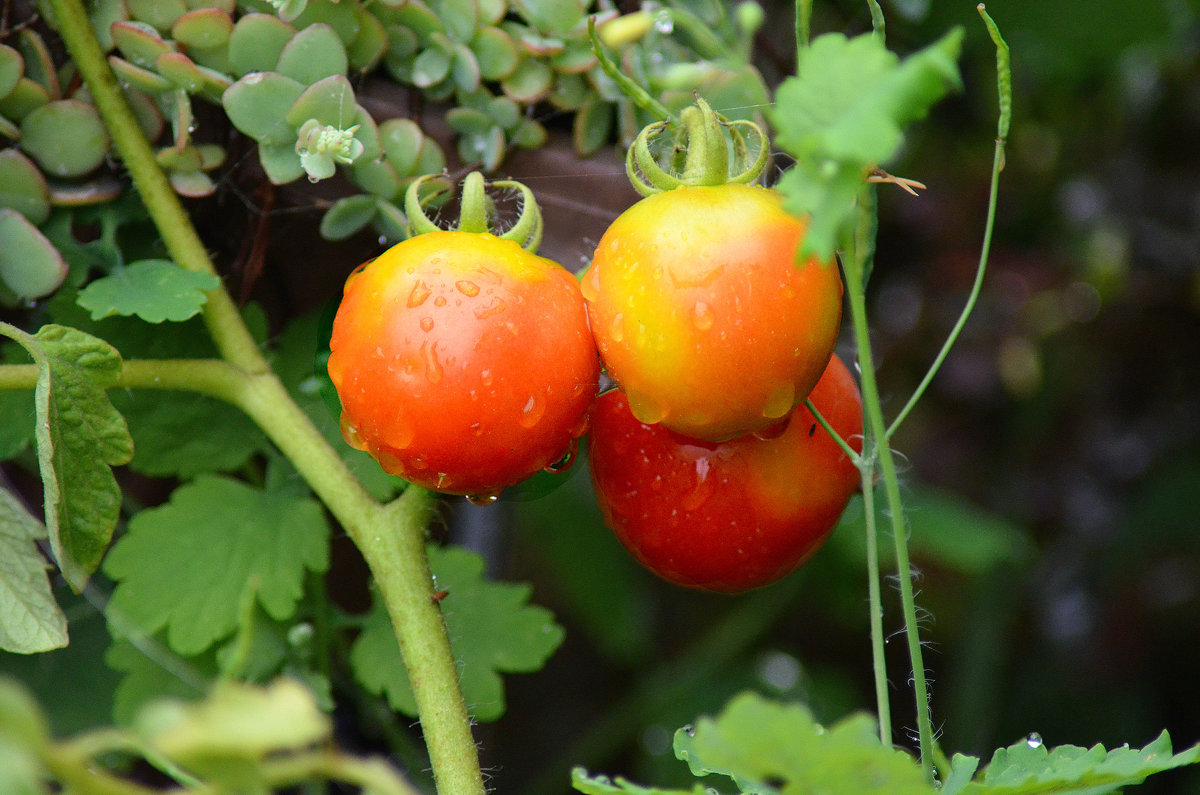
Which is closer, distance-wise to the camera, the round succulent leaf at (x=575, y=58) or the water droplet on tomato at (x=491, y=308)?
the water droplet on tomato at (x=491, y=308)

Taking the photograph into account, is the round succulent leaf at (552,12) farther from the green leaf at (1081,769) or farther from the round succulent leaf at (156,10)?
the green leaf at (1081,769)

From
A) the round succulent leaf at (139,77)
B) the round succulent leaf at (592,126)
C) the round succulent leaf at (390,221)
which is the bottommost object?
the round succulent leaf at (390,221)

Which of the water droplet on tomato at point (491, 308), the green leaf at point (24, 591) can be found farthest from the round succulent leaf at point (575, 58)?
the green leaf at point (24, 591)

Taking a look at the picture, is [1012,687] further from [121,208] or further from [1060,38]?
[121,208]

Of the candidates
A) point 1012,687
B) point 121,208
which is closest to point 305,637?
point 121,208

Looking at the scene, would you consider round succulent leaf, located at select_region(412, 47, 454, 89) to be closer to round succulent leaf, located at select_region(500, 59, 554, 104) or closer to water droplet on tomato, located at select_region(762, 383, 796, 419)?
round succulent leaf, located at select_region(500, 59, 554, 104)

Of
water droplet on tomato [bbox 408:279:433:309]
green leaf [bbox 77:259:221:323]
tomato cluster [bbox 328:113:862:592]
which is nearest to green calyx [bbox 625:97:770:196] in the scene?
tomato cluster [bbox 328:113:862:592]

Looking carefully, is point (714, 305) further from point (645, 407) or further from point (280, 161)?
point (280, 161)
